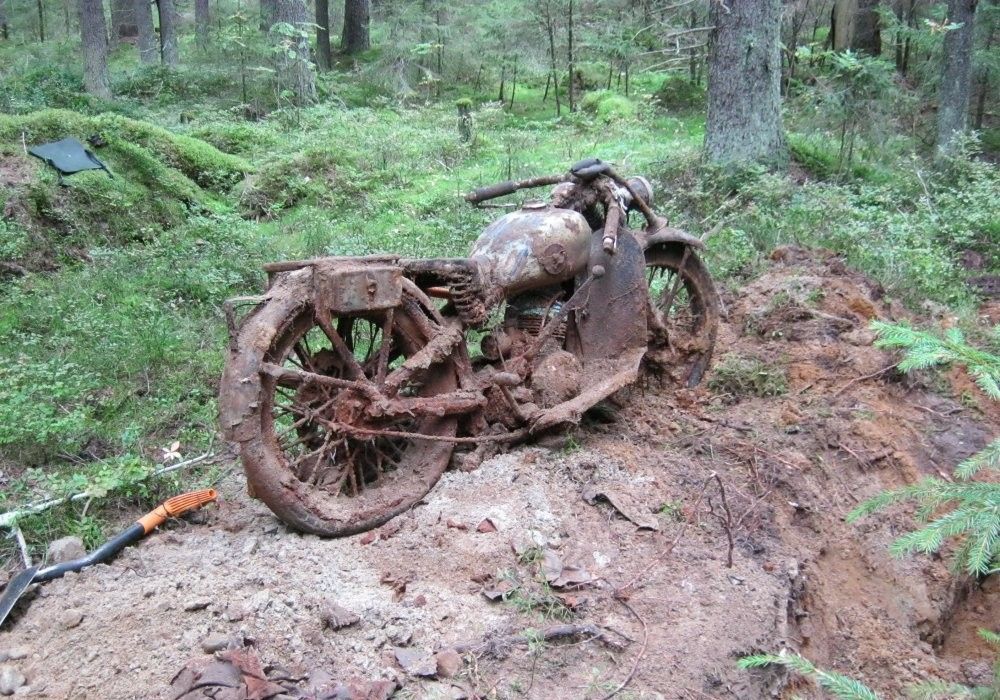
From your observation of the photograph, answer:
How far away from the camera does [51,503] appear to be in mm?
4008

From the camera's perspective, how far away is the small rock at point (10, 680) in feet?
9.02

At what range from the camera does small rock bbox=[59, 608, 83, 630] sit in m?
3.09

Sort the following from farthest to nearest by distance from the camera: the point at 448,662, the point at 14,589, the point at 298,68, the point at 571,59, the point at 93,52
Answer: the point at 571,59 < the point at 93,52 < the point at 298,68 < the point at 14,589 < the point at 448,662

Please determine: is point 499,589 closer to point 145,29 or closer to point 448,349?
point 448,349

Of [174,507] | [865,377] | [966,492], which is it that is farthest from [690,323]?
[174,507]

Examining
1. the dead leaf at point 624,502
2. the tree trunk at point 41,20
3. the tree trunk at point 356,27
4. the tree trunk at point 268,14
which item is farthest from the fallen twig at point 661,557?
the tree trunk at point 41,20

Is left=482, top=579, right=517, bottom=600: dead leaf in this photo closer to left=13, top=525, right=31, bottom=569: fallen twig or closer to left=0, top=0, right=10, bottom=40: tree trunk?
left=13, top=525, right=31, bottom=569: fallen twig

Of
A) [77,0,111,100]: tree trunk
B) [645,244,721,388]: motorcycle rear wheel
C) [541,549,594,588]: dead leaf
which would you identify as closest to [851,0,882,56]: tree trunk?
[645,244,721,388]: motorcycle rear wheel

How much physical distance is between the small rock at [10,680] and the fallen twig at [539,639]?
1522 mm

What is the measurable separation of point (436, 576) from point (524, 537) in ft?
1.52

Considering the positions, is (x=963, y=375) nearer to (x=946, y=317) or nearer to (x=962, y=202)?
(x=946, y=317)

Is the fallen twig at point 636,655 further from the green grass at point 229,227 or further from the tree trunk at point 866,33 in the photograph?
the tree trunk at point 866,33

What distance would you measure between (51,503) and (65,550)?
48 centimetres

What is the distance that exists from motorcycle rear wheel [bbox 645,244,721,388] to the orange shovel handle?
2901 millimetres
